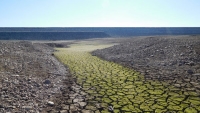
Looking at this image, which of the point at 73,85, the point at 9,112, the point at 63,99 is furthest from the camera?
the point at 73,85

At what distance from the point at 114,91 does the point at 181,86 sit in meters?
2.42

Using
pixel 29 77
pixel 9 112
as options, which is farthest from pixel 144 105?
pixel 29 77

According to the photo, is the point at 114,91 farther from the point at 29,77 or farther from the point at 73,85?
the point at 29,77

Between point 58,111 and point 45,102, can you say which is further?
point 45,102

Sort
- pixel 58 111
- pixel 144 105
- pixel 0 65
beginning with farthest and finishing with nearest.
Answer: pixel 0 65 < pixel 144 105 < pixel 58 111

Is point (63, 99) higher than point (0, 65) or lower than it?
lower

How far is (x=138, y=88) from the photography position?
6844mm

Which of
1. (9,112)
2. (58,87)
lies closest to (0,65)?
(58,87)

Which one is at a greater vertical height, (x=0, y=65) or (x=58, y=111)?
(x=0, y=65)

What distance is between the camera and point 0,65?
8.45 m

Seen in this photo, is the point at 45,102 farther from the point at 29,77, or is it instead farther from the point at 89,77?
the point at 89,77

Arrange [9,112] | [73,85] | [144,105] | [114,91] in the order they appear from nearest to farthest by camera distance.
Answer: [9,112] → [144,105] → [114,91] → [73,85]

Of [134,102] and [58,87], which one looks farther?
[58,87]

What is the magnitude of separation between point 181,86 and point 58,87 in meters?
4.46
